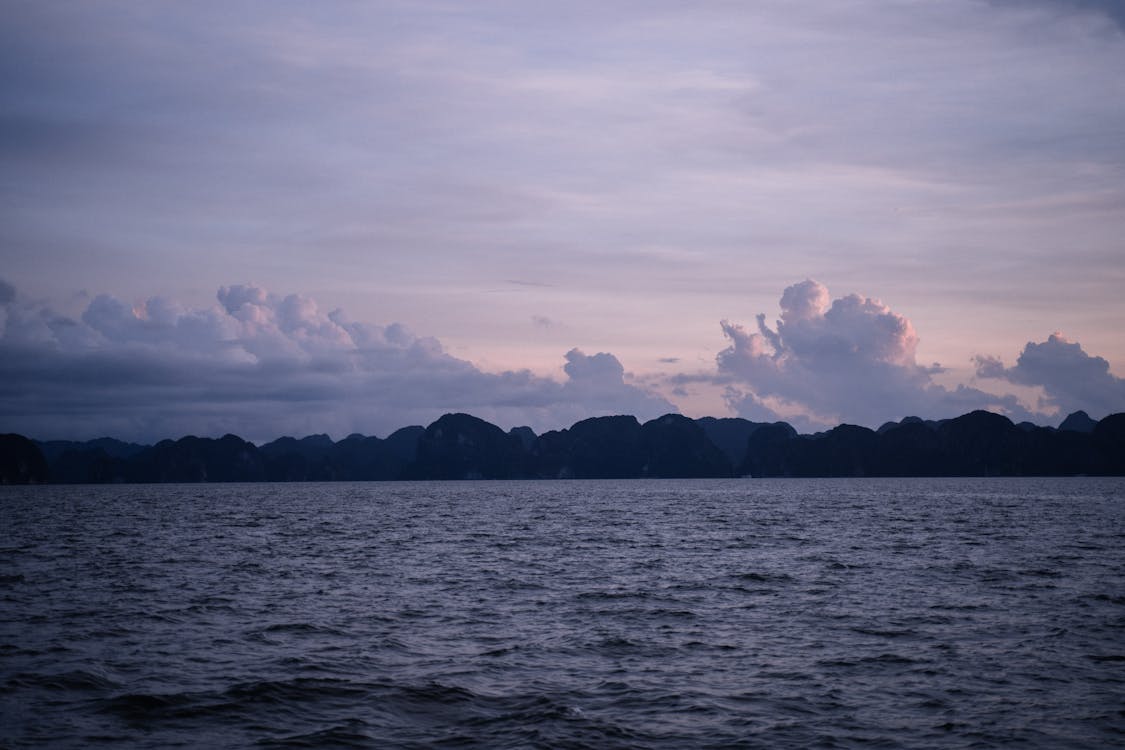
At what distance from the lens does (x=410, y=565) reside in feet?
173

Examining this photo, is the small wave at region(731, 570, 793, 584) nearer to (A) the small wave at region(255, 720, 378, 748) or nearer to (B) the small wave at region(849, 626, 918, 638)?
(B) the small wave at region(849, 626, 918, 638)

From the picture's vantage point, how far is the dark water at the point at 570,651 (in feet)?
65.9

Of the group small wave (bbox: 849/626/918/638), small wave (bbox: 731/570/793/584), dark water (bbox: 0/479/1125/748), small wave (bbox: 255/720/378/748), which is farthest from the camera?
small wave (bbox: 731/570/793/584)

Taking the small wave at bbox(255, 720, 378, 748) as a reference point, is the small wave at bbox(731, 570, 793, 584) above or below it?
below

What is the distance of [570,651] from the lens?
91.3 feet

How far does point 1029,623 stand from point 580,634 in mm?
16037

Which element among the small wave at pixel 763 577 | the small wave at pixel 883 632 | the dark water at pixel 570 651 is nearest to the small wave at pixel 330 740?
the dark water at pixel 570 651

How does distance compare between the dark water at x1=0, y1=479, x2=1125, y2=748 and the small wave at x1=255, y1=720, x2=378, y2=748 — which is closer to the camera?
the small wave at x1=255, y1=720, x2=378, y2=748

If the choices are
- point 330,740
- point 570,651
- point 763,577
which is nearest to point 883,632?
point 570,651

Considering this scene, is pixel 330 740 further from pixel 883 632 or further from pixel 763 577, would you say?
pixel 763 577

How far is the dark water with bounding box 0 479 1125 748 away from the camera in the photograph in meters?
20.1

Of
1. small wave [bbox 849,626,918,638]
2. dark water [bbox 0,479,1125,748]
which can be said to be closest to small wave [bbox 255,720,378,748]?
dark water [bbox 0,479,1125,748]

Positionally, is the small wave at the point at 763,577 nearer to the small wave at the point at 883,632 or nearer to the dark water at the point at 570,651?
the dark water at the point at 570,651

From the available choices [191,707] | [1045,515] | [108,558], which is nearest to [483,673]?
[191,707]
